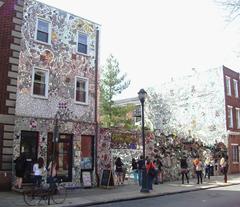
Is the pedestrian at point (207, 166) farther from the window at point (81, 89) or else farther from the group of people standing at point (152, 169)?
the window at point (81, 89)

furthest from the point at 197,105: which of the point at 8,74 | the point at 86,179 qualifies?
the point at 8,74

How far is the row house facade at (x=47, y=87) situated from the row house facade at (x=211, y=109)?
53.3 feet

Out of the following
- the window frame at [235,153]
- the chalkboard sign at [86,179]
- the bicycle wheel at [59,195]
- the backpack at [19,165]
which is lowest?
the bicycle wheel at [59,195]

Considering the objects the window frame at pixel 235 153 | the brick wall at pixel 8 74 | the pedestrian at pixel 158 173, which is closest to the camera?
the brick wall at pixel 8 74

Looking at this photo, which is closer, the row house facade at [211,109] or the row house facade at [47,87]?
the row house facade at [47,87]

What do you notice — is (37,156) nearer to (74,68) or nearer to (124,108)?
(74,68)

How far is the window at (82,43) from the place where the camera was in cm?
2167

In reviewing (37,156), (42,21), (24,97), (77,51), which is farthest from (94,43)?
(37,156)

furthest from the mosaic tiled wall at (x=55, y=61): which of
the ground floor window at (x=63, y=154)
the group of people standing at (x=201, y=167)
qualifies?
the group of people standing at (x=201, y=167)

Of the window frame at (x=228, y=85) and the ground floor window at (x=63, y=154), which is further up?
the window frame at (x=228, y=85)

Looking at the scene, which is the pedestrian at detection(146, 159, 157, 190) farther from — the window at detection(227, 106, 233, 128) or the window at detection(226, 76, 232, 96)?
the window at detection(226, 76, 232, 96)

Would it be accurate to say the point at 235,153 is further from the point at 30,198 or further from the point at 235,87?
the point at 30,198

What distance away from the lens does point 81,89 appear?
21.3 m

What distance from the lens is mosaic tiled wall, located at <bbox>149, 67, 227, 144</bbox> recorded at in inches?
1372
